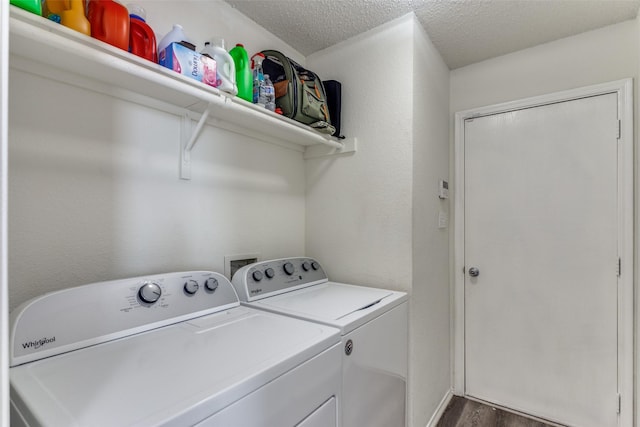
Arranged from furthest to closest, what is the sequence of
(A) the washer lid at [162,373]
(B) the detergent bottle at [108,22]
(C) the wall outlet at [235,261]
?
1. (C) the wall outlet at [235,261]
2. (B) the detergent bottle at [108,22]
3. (A) the washer lid at [162,373]

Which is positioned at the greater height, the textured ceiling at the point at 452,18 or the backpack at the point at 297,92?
the textured ceiling at the point at 452,18

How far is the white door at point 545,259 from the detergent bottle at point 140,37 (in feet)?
6.70

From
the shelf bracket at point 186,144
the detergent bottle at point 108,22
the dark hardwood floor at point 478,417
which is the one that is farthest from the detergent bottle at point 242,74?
the dark hardwood floor at point 478,417

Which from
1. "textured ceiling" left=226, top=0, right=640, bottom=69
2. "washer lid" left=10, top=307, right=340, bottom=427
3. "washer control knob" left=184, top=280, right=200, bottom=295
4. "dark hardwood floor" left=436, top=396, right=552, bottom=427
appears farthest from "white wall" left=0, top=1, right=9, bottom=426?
"dark hardwood floor" left=436, top=396, right=552, bottom=427

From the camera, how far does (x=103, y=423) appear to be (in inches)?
22.7

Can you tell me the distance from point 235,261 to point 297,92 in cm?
93

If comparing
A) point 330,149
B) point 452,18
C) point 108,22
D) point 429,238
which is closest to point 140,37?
point 108,22

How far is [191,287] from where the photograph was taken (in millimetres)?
1210

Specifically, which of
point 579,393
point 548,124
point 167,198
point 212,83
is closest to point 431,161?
point 548,124

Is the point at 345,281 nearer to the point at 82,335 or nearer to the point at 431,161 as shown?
the point at 431,161

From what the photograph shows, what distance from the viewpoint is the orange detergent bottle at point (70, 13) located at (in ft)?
2.99

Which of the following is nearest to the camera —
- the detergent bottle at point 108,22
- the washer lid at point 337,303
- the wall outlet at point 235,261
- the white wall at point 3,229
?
the white wall at point 3,229

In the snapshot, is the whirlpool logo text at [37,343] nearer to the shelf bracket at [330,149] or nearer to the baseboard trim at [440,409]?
the shelf bracket at [330,149]

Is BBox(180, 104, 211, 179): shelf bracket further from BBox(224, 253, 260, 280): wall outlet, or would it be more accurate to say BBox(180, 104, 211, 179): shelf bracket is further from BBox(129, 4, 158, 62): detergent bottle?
BBox(224, 253, 260, 280): wall outlet
